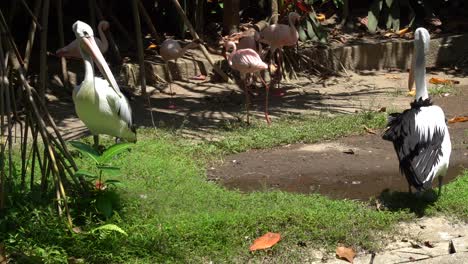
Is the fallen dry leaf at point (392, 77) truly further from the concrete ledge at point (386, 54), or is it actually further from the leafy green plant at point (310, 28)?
the leafy green plant at point (310, 28)

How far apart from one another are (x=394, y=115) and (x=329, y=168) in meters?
0.94

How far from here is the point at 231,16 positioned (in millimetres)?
10680

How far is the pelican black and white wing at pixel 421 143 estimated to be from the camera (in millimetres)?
5340

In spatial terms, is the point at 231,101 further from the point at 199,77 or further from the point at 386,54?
the point at 386,54

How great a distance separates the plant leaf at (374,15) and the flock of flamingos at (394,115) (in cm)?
368

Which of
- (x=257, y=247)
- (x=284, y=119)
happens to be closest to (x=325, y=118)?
(x=284, y=119)

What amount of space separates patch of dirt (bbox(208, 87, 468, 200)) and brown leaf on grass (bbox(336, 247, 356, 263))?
1.10 metres

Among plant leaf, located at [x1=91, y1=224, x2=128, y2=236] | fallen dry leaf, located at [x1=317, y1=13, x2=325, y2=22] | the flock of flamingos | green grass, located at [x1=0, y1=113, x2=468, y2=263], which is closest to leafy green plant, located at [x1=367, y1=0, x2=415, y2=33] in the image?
fallen dry leaf, located at [x1=317, y1=13, x2=325, y2=22]

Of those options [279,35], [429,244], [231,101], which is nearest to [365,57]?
[279,35]

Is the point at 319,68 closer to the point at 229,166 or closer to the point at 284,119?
the point at 284,119

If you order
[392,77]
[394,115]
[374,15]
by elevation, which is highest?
[394,115]

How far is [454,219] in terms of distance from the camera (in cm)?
530

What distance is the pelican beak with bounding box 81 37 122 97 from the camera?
596 centimetres

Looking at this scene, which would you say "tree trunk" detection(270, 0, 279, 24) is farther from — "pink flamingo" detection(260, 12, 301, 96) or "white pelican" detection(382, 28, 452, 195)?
"white pelican" detection(382, 28, 452, 195)
